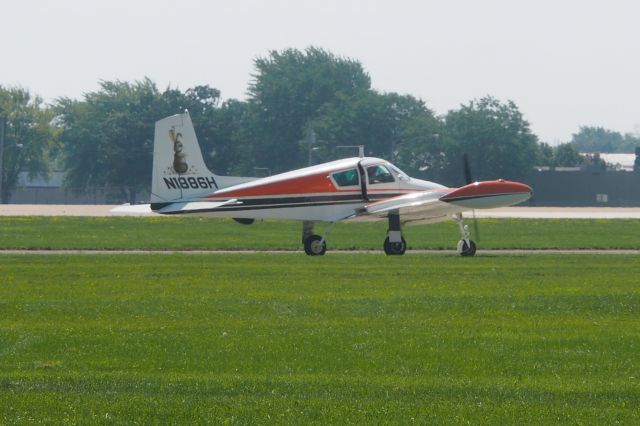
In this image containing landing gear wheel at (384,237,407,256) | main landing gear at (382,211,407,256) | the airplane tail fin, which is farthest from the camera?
landing gear wheel at (384,237,407,256)

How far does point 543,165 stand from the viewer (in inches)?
5610

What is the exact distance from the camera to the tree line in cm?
12581

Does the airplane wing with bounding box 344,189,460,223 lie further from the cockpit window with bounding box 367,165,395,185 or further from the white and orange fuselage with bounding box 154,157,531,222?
the cockpit window with bounding box 367,165,395,185

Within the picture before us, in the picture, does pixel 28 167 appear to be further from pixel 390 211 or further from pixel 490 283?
pixel 490 283

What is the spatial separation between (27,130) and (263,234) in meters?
104

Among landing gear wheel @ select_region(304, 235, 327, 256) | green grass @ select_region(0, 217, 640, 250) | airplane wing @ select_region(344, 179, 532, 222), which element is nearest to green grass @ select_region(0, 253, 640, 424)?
airplane wing @ select_region(344, 179, 532, 222)

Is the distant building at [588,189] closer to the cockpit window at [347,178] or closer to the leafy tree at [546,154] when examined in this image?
the leafy tree at [546,154]

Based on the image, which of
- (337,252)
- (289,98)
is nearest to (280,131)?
(289,98)

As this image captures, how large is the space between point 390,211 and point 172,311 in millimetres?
15977

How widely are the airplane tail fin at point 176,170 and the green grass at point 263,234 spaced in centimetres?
474

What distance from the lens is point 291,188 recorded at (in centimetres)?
3556

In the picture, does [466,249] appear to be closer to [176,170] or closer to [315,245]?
[315,245]

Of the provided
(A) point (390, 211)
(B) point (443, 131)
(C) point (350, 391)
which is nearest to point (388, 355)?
(C) point (350, 391)

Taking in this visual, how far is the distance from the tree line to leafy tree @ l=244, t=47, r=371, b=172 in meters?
0.16
